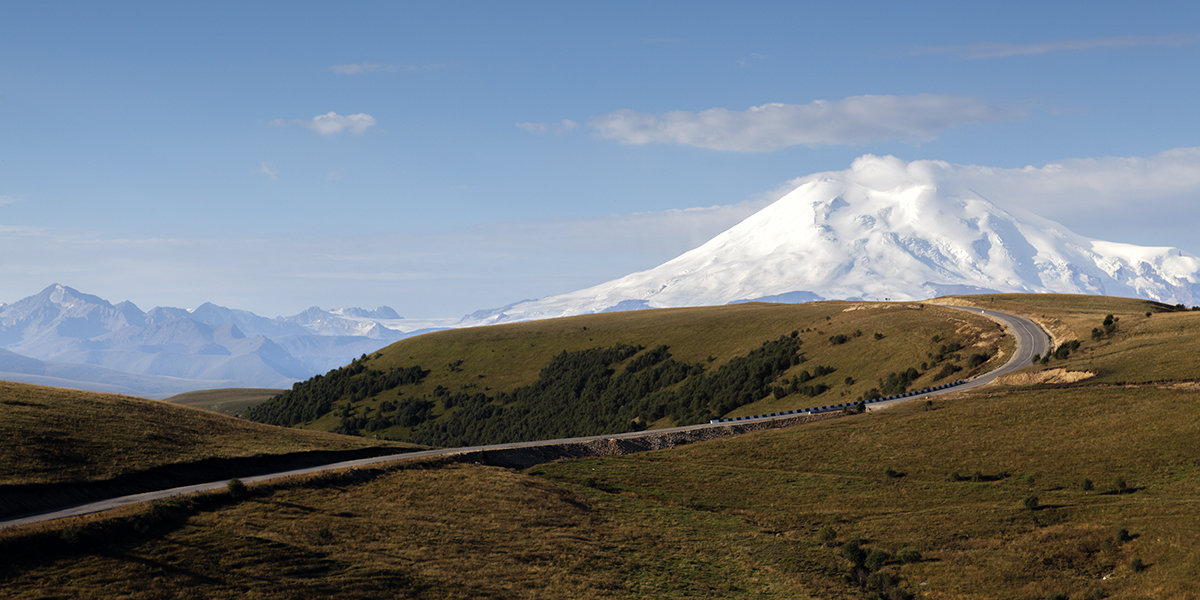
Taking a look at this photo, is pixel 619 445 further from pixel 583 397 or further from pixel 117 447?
pixel 583 397

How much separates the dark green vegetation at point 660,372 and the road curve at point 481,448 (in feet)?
12.4

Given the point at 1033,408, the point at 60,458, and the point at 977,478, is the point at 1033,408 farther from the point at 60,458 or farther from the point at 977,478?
the point at 60,458

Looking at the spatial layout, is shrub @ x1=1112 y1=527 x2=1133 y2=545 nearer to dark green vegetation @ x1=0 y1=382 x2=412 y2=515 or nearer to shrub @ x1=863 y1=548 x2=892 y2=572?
shrub @ x1=863 y1=548 x2=892 y2=572

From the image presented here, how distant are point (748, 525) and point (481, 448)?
75.3ft

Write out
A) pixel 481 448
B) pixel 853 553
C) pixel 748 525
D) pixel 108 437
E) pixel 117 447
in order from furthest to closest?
pixel 481 448 < pixel 748 525 < pixel 108 437 < pixel 117 447 < pixel 853 553

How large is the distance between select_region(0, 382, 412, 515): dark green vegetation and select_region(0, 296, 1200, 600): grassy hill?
21.3 ft

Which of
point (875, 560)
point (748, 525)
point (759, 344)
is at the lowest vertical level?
point (875, 560)

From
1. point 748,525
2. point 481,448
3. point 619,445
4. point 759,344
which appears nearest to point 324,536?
point 748,525

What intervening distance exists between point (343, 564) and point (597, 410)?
4537 inches

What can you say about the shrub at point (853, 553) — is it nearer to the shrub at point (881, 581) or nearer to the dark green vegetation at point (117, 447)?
the shrub at point (881, 581)

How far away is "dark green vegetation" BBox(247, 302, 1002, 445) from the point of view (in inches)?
4131

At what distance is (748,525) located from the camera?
4984 cm

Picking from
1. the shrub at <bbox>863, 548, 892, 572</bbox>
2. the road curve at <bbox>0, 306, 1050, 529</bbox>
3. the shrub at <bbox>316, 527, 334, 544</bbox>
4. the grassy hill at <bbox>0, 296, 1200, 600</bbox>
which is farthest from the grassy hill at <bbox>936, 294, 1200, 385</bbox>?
the shrub at <bbox>316, 527, 334, 544</bbox>

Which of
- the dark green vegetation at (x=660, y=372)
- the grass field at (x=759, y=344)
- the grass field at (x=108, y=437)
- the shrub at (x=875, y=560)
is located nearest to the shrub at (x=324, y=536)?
the grass field at (x=108, y=437)
